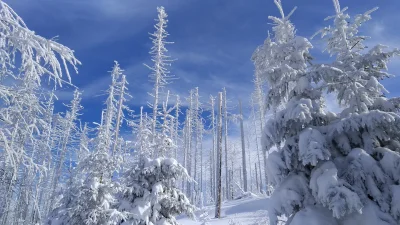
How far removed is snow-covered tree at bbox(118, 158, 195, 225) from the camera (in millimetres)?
11062

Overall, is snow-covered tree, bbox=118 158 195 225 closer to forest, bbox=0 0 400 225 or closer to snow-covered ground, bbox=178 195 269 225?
forest, bbox=0 0 400 225

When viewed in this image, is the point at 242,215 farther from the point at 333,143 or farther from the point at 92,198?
the point at 333,143

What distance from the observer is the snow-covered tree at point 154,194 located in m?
11.1

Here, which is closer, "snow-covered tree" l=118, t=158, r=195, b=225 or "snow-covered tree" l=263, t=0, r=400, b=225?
"snow-covered tree" l=263, t=0, r=400, b=225

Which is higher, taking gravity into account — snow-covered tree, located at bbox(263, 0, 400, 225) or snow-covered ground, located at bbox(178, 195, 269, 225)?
snow-covered tree, located at bbox(263, 0, 400, 225)

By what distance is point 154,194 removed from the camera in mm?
11117

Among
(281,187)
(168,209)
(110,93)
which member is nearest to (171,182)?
(168,209)

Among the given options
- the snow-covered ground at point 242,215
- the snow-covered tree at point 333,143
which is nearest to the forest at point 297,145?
the snow-covered tree at point 333,143

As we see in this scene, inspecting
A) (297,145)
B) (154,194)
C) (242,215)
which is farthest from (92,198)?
(242,215)

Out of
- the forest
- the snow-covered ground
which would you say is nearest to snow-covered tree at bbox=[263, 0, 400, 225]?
the forest

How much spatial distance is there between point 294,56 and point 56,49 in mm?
6031

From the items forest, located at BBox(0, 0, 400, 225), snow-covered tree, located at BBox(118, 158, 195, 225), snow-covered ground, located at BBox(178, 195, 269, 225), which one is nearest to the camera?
forest, located at BBox(0, 0, 400, 225)

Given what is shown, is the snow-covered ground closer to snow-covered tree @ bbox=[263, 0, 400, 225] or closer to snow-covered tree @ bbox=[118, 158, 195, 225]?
snow-covered tree @ bbox=[118, 158, 195, 225]

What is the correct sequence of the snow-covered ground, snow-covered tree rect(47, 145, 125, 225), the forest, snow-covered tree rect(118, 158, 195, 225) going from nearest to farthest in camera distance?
the forest
snow-covered tree rect(47, 145, 125, 225)
snow-covered tree rect(118, 158, 195, 225)
the snow-covered ground
